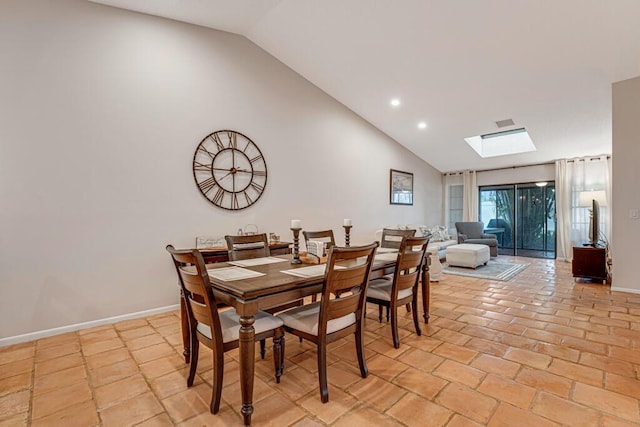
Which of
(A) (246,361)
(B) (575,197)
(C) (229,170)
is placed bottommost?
(A) (246,361)

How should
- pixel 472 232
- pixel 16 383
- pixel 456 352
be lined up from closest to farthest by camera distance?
pixel 16 383 → pixel 456 352 → pixel 472 232

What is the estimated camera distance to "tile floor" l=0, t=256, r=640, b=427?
1.73 meters

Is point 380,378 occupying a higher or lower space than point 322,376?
lower

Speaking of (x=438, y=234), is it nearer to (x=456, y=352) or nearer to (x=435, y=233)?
(x=435, y=233)

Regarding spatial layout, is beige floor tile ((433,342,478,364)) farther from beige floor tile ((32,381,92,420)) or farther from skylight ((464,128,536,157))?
skylight ((464,128,536,157))

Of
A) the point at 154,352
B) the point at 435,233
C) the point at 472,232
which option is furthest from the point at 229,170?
the point at 472,232

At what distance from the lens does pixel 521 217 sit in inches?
295

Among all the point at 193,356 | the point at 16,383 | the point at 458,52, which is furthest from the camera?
the point at 458,52

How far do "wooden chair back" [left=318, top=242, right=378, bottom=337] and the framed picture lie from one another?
195 inches

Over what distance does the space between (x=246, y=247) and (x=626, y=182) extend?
5.00 meters

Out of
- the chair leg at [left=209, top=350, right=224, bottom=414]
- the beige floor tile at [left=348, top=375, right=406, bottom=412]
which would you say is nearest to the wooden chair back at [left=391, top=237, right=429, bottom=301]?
the beige floor tile at [left=348, top=375, right=406, bottom=412]

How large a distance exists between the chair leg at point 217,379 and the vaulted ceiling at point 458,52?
3.61 metres

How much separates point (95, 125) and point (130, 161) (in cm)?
45

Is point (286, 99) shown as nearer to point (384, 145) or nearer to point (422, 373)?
point (384, 145)
